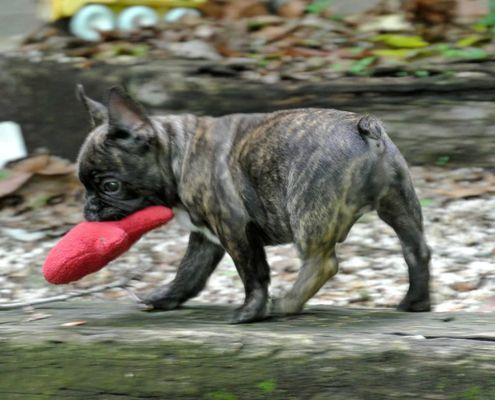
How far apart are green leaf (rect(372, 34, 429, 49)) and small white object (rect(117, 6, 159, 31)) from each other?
6.28ft

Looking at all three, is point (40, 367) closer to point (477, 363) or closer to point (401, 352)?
point (401, 352)

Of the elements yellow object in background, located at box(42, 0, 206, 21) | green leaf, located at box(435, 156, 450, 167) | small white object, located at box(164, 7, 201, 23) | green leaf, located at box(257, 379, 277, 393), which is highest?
yellow object in background, located at box(42, 0, 206, 21)

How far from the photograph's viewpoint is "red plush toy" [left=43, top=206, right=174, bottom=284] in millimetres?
4273

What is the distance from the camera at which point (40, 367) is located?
338 cm

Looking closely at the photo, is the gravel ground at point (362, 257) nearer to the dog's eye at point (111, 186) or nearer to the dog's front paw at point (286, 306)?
the dog's front paw at point (286, 306)

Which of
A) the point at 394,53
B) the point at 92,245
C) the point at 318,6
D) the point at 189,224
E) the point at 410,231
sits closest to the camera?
the point at 92,245

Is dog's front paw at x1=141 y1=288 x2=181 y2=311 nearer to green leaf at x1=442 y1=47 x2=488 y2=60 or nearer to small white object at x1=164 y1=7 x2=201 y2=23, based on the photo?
green leaf at x1=442 y1=47 x2=488 y2=60

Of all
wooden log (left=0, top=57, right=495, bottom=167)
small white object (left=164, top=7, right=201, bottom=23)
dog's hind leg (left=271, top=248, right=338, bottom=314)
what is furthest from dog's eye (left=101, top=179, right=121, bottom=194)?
small white object (left=164, top=7, right=201, bottom=23)

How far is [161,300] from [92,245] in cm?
61

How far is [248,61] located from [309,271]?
3.92 metres

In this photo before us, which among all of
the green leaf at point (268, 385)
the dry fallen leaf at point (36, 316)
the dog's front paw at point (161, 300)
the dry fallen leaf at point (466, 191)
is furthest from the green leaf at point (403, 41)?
the green leaf at point (268, 385)

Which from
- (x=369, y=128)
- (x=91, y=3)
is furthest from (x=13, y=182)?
(x=369, y=128)

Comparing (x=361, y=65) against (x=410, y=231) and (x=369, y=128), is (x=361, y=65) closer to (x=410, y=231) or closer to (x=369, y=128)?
(x=410, y=231)

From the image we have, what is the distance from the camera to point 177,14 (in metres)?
8.73
